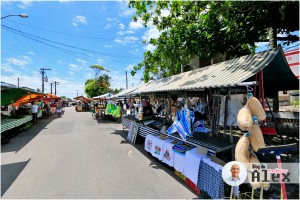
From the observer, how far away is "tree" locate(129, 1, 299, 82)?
7.04 metres

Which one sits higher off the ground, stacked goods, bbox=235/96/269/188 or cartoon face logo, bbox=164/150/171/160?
stacked goods, bbox=235/96/269/188

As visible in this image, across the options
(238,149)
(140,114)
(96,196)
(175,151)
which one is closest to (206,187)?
(238,149)

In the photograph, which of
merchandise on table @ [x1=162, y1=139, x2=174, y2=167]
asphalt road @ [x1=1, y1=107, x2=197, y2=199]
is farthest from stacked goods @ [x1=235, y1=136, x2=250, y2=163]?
merchandise on table @ [x1=162, y1=139, x2=174, y2=167]

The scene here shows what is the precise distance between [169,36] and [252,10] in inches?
140

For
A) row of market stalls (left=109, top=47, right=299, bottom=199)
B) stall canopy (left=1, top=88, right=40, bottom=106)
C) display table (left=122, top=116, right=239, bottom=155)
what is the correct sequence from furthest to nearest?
stall canopy (left=1, top=88, right=40, bottom=106), display table (left=122, top=116, right=239, bottom=155), row of market stalls (left=109, top=47, right=299, bottom=199)

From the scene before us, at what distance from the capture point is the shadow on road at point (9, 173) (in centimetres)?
465

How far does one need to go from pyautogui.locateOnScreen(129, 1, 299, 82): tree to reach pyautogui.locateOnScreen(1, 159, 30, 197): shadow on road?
22.6ft

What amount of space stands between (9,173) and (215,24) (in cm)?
850

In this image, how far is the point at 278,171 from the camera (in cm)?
265

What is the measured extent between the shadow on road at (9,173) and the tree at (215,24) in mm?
6895

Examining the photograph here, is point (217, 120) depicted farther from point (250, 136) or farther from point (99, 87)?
point (99, 87)

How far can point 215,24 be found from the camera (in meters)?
8.05

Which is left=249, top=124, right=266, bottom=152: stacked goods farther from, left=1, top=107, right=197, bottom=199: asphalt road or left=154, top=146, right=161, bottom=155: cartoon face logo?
left=154, top=146, right=161, bottom=155: cartoon face logo

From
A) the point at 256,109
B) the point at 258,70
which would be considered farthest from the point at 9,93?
the point at 256,109
